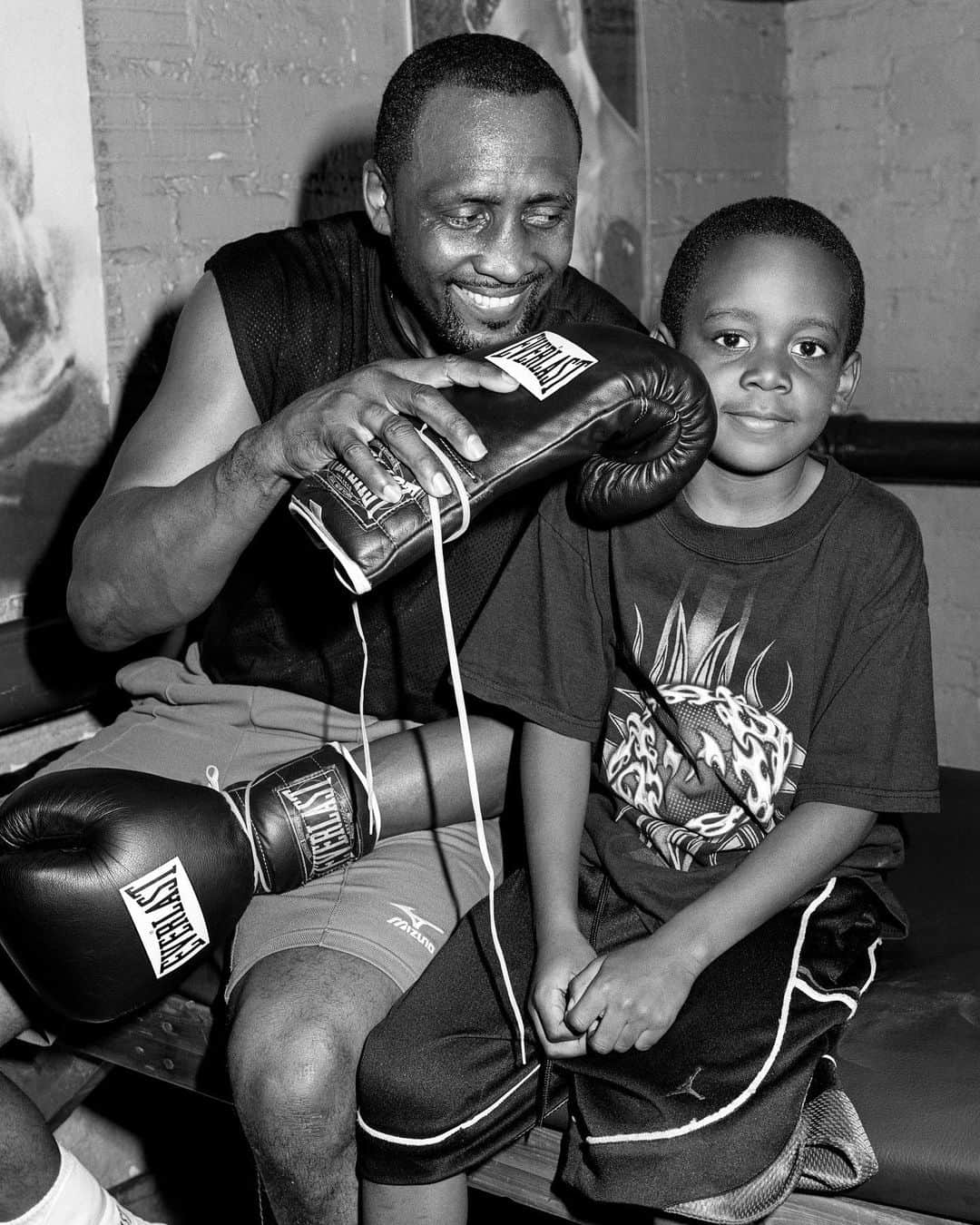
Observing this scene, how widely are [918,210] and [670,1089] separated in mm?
2946

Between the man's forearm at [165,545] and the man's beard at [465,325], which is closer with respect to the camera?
the man's forearm at [165,545]

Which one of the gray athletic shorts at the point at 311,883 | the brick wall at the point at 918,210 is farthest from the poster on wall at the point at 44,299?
the brick wall at the point at 918,210

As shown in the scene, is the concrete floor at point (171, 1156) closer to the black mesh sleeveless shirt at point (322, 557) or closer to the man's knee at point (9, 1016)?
the man's knee at point (9, 1016)

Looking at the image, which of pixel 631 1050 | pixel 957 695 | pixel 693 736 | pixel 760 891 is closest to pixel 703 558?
pixel 693 736

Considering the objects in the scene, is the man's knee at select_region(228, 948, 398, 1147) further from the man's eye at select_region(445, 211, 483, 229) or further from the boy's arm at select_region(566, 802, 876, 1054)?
the man's eye at select_region(445, 211, 483, 229)

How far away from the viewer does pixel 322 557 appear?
1.94 meters

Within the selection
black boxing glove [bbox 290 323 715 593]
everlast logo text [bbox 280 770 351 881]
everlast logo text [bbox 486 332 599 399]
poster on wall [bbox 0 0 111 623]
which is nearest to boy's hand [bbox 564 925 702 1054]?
everlast logo text [bbox 280 770 351 881]

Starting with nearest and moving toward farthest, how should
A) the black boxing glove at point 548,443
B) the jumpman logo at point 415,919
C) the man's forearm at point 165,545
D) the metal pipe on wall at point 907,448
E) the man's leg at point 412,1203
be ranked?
the black boxing glove at point 548,443, the man's leg at point 412,1203, the man's forearm at point 165,545, the jumpman logo at point 415,919, the metal pipe on wall at point 907,448

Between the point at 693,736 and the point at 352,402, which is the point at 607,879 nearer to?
the point at 693,736

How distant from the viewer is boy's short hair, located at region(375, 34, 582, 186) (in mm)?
1762

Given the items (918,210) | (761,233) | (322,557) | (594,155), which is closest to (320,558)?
(322,557)

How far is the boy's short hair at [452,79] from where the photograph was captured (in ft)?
5.78

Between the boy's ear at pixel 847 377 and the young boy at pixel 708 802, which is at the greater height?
the boy's ear at pixel 847 377

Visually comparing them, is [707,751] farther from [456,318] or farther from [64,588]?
[64,588]
